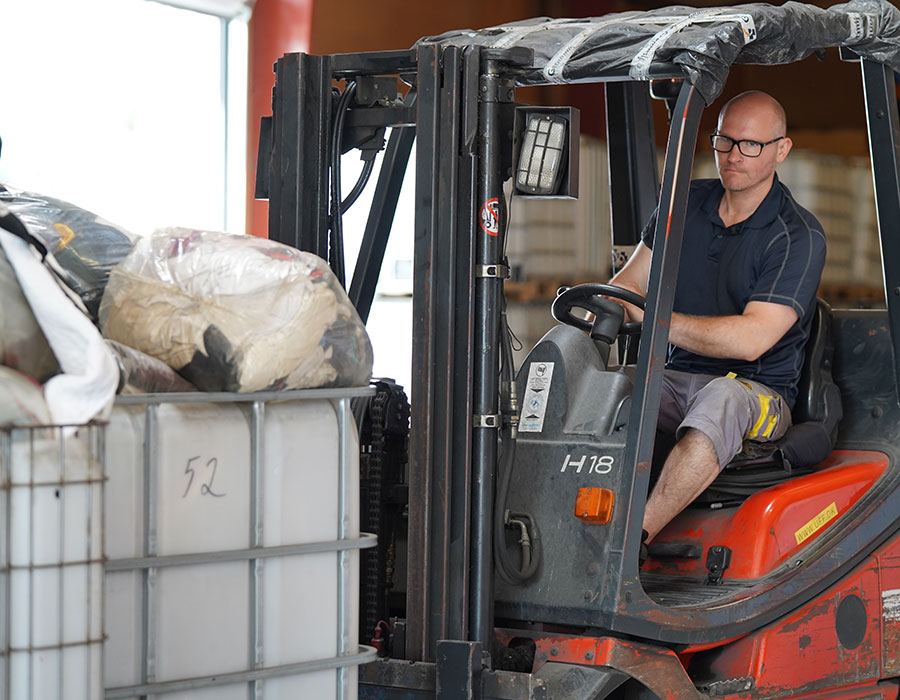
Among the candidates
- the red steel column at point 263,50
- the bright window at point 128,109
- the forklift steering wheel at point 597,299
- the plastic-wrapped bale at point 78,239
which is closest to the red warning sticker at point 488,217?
the forklift steering wheel at point 597,299

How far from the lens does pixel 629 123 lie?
5598 millimetres

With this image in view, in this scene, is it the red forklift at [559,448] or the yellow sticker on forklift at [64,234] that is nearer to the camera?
the yellow sticker on forklift at [64,234]

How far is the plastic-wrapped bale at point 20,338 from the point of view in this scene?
8.85 ft

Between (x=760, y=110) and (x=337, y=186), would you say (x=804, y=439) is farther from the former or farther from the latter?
(x=337, y=186)

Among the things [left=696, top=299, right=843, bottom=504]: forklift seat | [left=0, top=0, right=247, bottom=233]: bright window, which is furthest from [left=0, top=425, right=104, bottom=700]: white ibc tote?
[left=0, top=0, right=247, bottom=233]: bright window

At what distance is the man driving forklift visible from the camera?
431 centimetres

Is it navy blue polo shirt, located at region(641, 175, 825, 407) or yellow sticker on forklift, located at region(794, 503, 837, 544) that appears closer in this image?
yellow sticker on forklift, located at region(794, 503, 837, 544)

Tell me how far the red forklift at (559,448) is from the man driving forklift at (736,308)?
196mm

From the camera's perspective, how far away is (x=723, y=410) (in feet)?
14.3

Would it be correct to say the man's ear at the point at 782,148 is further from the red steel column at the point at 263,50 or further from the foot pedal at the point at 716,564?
the red steel column at the point at 263,50

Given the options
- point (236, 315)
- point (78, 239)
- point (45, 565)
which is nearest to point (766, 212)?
point (236, 315)

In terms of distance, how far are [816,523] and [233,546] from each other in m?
2.20

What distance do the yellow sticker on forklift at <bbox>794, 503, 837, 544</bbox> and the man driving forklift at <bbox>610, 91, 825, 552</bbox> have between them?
294 mm

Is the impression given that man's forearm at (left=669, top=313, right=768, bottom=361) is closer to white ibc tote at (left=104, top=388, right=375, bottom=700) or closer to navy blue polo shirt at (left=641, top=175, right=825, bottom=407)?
navy blue polo shirt at (left=641, top=175, right=825, bottom=407)
